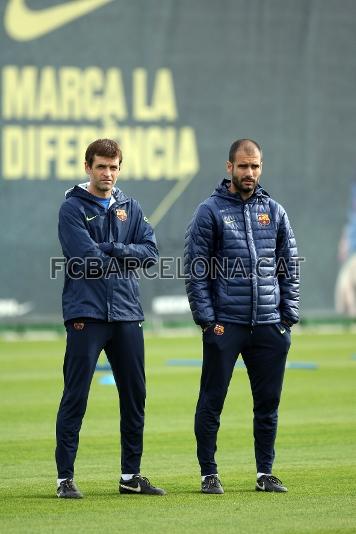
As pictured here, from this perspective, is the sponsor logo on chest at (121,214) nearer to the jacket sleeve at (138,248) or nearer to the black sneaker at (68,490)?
the jacket sleeve at (138,248)

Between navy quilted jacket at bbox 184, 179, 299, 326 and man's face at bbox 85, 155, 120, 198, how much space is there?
0.51 m

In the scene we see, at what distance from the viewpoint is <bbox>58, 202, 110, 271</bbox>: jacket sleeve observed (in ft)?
23.2

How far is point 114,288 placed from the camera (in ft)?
23.4

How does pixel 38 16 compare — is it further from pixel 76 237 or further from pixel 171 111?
pixel 76 237

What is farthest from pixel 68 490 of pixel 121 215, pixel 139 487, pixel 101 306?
pixel 121 215

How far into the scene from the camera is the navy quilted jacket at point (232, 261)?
726cm

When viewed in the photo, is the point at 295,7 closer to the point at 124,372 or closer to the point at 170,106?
the point at 170,106

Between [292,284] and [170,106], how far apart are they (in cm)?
1761

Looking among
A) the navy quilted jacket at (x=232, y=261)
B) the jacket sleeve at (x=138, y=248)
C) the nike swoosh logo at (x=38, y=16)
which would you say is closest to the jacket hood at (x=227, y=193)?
the navy quilted jacket at (x=232, y=261)

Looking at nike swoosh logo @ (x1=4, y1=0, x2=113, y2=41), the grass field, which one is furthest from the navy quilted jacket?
nike swoosh logo @ (x1=4, y1=0, x2=113, y2=41)

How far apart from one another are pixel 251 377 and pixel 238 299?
1.56 feet

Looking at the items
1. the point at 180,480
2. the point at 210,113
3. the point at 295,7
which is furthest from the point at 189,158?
the point at 180,480

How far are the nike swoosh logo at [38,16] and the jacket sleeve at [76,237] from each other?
677 inches

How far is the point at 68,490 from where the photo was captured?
7.01 m
